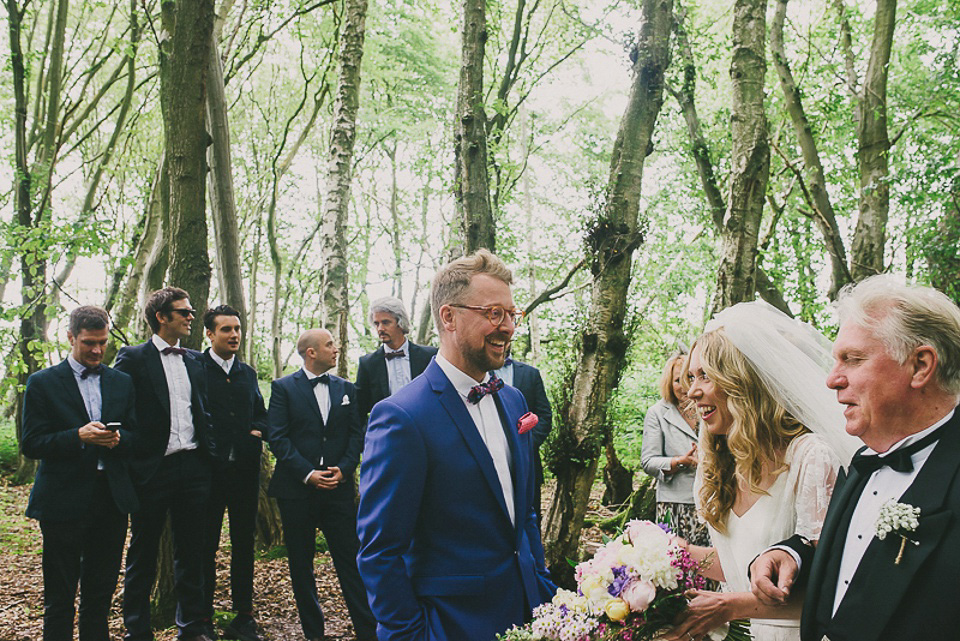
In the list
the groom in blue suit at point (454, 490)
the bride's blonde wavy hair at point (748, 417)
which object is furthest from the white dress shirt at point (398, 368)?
the bride's blonde wavy hair at point (748, 417)

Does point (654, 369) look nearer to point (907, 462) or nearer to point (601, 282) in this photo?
point (601, 282)

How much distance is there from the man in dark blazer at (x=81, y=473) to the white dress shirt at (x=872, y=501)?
4.52m

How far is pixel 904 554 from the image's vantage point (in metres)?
1.77

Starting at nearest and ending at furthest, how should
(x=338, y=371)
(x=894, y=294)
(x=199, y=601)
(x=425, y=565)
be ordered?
(x=894, y=294)
(x=425, y=565)
(x=199, y=601)
(x=338, y=371)

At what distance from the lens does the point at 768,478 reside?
272 cm

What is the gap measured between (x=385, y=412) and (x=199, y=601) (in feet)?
12.6

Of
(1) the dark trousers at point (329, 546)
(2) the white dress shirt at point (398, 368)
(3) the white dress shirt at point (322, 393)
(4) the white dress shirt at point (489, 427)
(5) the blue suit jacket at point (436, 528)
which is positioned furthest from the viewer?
(2) the white dress shirt at point (398, 368)

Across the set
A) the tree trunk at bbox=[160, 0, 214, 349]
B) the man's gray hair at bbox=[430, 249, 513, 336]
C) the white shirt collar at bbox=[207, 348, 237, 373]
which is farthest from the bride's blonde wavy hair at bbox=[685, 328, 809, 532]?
the tree trunk at bbox=[160, 0, 214, 349]

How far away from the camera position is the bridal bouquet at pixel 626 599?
2.06 metres

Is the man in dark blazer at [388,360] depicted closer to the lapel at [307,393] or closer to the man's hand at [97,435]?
the lapel at [307,393]

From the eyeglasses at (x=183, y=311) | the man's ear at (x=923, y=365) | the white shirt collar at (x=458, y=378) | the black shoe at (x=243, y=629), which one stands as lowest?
the black shoe at (x=243, y=629)

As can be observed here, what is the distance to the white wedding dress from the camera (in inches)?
97.9

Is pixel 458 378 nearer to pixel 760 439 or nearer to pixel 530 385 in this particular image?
pixel 760 439

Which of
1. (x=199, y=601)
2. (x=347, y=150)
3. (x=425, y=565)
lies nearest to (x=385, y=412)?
(x=425, y=565)
